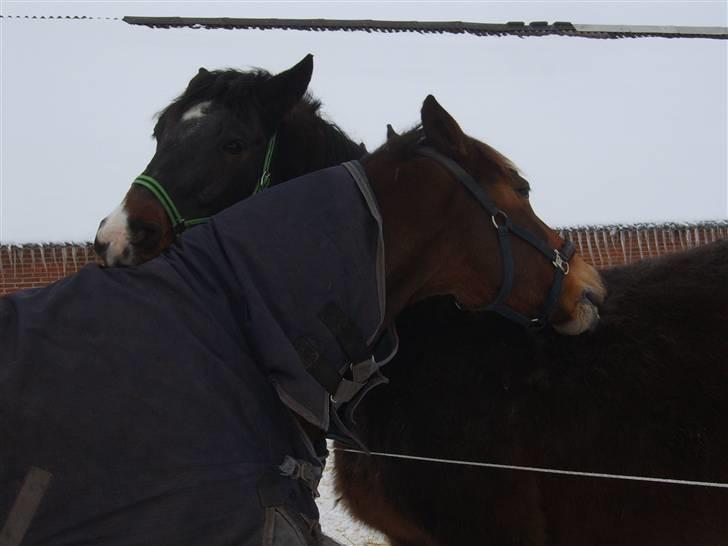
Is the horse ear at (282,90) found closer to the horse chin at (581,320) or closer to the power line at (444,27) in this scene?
the power line at (444,27)

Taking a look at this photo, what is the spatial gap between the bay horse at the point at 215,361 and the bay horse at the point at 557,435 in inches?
18.3

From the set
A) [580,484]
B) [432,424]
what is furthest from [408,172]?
[580,484]

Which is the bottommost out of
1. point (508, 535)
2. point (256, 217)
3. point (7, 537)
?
point (508, 535)

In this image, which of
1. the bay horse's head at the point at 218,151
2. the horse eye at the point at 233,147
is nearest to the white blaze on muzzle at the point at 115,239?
the bay horse's head at the point at 218,151

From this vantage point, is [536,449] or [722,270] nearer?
[536,449]

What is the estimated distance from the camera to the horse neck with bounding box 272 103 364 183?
10.1 ft

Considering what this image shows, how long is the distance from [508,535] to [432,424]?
17.8 inches

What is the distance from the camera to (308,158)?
310 cm

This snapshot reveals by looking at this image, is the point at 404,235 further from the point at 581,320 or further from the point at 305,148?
the point at 305,148

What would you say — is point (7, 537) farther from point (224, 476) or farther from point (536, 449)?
point (536, 449)

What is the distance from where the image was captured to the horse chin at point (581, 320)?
8.28 ft

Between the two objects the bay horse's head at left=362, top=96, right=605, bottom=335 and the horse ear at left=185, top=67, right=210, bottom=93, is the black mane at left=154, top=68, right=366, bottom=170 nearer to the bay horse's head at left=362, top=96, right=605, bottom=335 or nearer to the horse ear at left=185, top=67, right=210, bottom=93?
the horse ear at left=185, top=67, right=210, bottom=93

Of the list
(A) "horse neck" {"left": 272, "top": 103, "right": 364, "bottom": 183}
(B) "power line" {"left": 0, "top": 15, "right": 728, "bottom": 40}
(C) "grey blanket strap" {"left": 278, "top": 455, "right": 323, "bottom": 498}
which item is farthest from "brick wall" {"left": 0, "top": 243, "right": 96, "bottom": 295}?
(C) "grey blanket strap" {"left": 278, "top": 455, "right": 323, "bottom": 498}

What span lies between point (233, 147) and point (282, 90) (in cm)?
38
